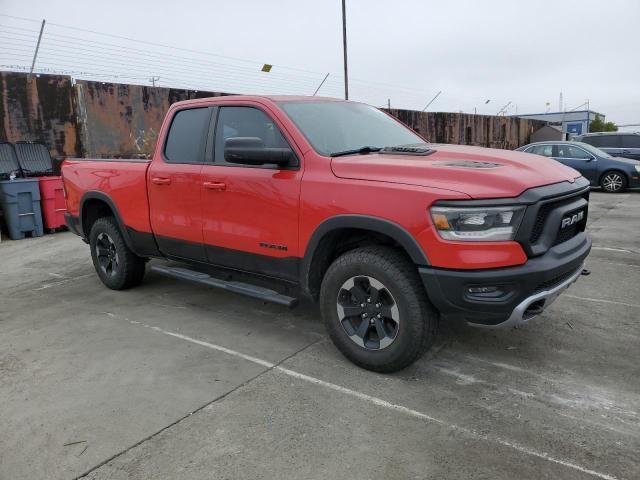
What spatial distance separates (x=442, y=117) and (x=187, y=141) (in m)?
18.2

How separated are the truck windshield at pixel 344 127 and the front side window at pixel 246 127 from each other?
7.2 inches

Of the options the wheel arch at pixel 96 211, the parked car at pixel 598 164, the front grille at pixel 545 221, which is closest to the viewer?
the front grille at pixel 545 221

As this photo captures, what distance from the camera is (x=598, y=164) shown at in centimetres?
1408

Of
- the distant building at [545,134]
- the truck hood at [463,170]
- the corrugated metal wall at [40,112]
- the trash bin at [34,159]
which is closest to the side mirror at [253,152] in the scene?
the truck hood at [463,170]

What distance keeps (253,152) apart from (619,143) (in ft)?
52.4

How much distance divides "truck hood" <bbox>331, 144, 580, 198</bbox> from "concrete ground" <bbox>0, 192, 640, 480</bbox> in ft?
4.25

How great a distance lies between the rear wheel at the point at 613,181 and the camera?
45.5ft

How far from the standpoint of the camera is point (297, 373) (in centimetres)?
354

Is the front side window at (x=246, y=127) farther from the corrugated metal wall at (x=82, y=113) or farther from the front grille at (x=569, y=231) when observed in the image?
the corrugated metal wall at (x=82, y=113)

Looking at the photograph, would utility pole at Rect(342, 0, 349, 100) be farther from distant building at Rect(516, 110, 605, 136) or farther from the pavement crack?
distant building at Rect(516, 110, 605, 136)

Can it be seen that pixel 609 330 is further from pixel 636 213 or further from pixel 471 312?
pixel 636 213

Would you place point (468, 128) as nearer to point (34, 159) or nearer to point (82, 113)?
point (82, 113)

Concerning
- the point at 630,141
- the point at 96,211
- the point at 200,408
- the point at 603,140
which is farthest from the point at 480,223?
the point at 603,140

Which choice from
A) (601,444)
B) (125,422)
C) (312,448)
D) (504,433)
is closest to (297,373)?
(312,448)
